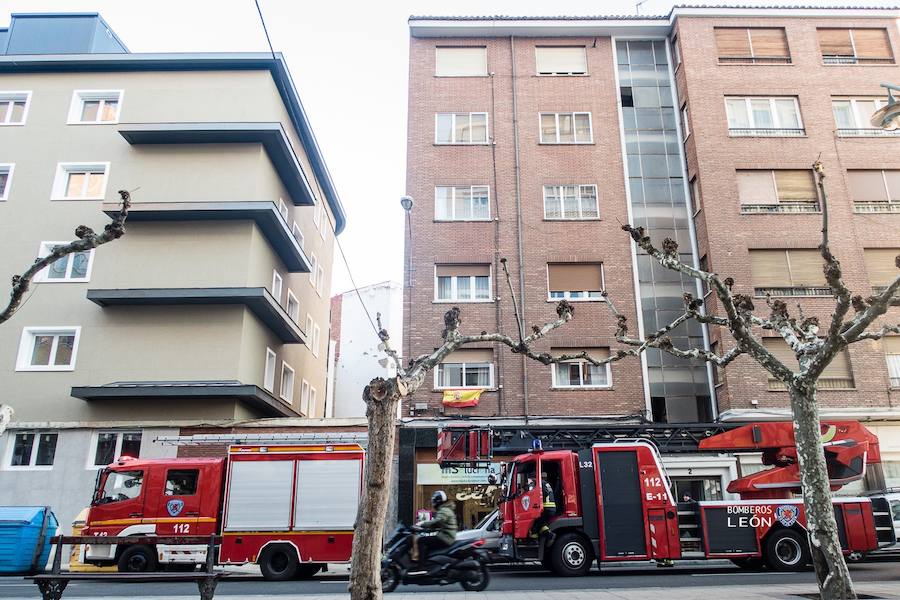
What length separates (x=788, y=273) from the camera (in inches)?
894

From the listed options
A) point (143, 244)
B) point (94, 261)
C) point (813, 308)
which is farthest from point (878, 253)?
point (94, 261)

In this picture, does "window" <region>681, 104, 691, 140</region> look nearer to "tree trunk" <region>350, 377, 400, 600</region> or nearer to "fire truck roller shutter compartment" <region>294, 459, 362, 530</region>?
"fire truck roller shutter compartment" <region>294, 459, 362, 530</region>

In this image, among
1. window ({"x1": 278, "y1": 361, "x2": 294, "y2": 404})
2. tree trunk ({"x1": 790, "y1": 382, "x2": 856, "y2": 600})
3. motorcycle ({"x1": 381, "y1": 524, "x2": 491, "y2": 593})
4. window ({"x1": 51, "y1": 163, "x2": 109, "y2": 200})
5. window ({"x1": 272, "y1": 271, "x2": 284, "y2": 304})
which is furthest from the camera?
window ({"x1": 278, "y1": 361, "x2": 294, "y2": 404})

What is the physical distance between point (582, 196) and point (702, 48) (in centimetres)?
720

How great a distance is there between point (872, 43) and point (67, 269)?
2965 centimetres

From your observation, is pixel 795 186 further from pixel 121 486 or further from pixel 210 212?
pixel 121 486

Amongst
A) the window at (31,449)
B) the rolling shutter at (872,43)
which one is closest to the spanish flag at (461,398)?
the window at (31,449)

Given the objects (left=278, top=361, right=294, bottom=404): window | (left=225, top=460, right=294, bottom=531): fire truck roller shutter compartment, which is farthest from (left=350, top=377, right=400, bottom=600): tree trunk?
(left=278, top=361, right=294, bottom=404): window

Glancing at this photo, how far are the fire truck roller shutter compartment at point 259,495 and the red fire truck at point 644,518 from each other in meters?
4.97

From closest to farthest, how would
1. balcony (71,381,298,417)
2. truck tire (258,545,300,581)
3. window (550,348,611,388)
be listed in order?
truck tire (258,545,300,581), balcony (71,381,298,417), window (550,348,611,388)

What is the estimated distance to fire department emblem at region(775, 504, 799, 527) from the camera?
14.4 metres

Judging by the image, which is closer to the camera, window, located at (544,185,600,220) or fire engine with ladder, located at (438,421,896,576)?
fire engine with ladder, located at (438,421,896,576)

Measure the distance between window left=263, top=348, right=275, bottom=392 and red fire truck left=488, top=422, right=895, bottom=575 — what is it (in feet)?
38.4

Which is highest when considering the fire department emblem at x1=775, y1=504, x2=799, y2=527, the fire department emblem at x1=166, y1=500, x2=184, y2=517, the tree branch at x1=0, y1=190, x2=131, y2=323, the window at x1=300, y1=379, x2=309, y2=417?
the window at x1=300, y1=379, x2=309, y2=417
